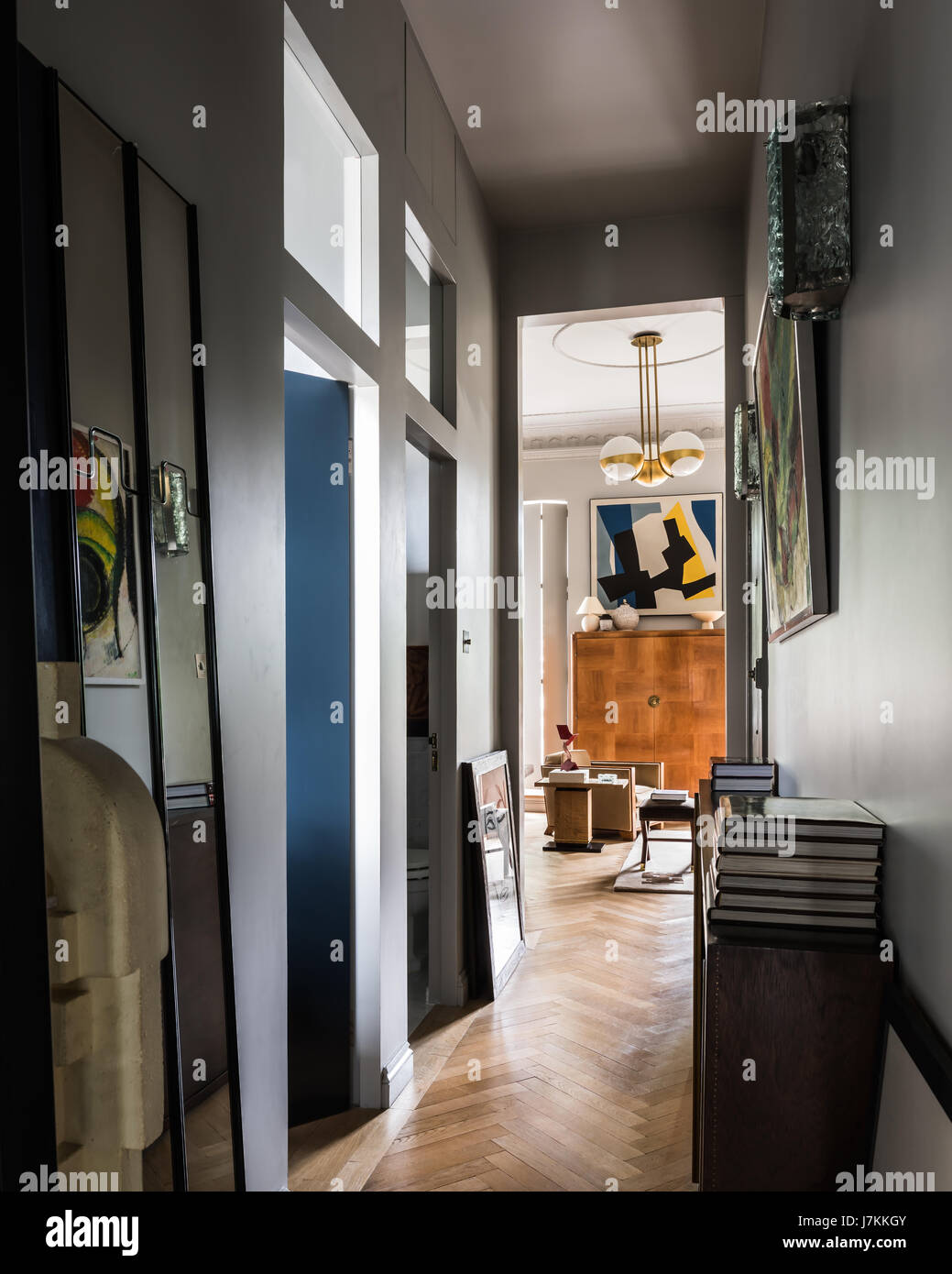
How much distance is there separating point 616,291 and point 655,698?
4347 mm

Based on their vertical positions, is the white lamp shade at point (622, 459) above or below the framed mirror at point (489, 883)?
above

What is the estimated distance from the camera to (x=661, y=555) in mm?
9008

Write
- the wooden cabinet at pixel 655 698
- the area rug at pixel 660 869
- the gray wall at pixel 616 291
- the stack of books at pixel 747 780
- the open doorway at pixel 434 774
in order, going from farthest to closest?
1. the wooden cabinet at pixel 655 698
2. the area rug at pixel 660 869
3. the gray wall at pixel 616 291
4. the open doorway at pixel 434 774
5. the stack of books at pixel 747 780

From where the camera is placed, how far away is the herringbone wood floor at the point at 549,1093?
8.43 feet

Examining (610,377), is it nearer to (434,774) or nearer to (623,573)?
(623,573)

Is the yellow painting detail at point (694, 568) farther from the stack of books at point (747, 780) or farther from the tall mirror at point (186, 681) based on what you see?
the tall mirror at point (186, 681)

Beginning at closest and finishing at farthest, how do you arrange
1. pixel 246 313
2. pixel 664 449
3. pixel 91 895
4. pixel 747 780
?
pixel 91 895, pixel 246 313, pixel 747 780, pixel 664 449

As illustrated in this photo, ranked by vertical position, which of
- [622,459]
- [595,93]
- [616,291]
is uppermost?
[595,93]

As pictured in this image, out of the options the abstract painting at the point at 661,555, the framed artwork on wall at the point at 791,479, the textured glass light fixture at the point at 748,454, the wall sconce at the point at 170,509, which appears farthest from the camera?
the abstract painting at the point at 661,555

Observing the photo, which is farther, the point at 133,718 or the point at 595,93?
the point at 595,93

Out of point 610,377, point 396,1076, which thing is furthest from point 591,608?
point 396,1076

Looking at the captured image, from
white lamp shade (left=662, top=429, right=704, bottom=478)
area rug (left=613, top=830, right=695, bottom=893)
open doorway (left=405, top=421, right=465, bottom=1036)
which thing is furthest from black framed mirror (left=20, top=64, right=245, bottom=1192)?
white lamp shade (left=662, top=429, right=704, bottom=478)

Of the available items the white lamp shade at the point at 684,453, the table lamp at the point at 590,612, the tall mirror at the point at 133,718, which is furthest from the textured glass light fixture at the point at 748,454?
the table lamp at the point at 590,612

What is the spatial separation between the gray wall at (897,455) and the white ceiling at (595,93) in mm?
1587
